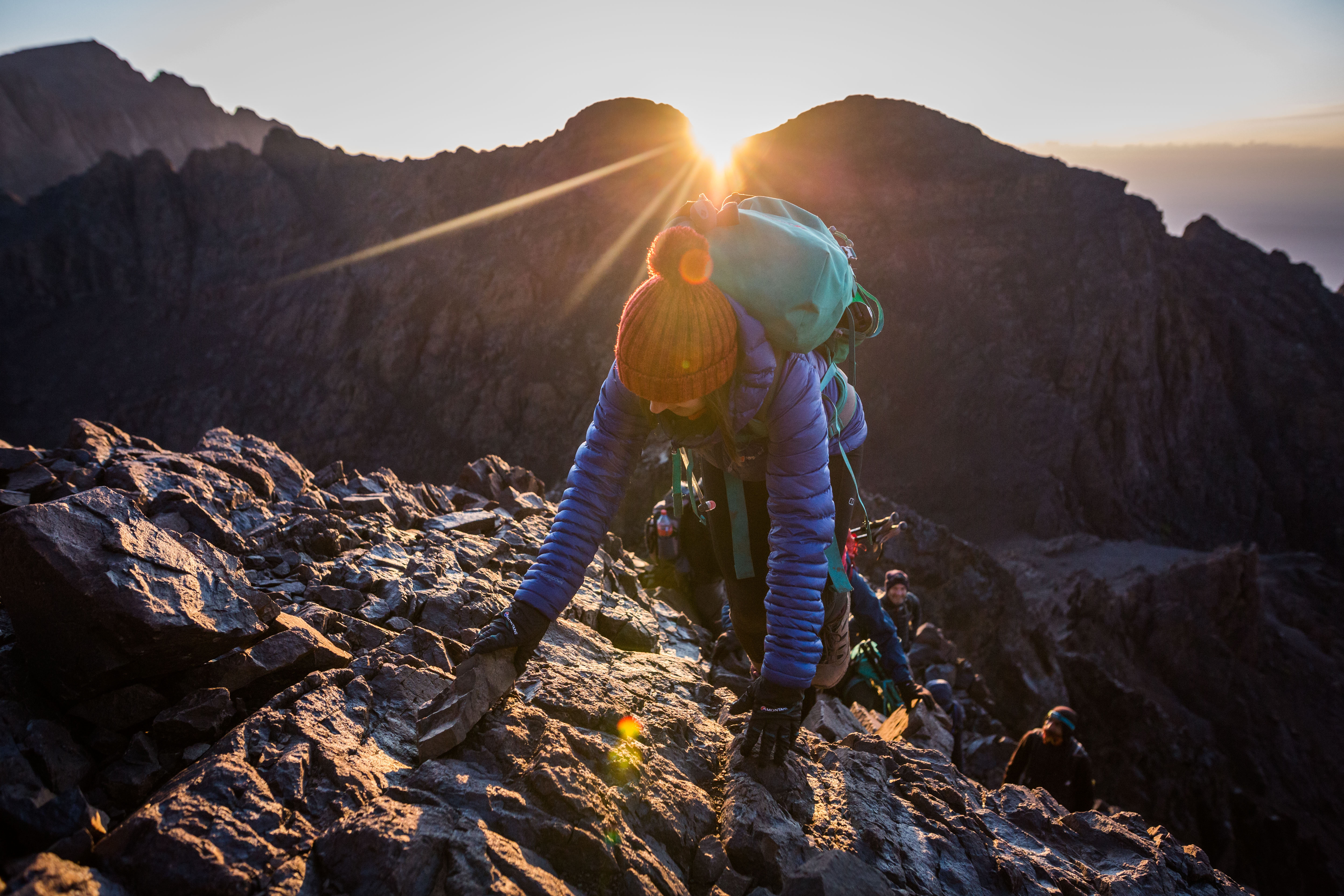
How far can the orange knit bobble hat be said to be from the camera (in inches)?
82.4

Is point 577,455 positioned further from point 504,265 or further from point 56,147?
point 56,147

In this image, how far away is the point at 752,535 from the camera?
2.85 m

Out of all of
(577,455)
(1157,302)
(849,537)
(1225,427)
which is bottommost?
(849,537)

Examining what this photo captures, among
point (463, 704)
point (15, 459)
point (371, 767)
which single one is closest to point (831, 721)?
point (463, 704)

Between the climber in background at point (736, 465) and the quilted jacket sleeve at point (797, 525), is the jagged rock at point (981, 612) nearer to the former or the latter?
the climber in background at point (736, 465)

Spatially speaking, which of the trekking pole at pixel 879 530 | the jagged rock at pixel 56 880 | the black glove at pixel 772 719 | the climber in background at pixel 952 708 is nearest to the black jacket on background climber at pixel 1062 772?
the climber in background at pixel 952 708

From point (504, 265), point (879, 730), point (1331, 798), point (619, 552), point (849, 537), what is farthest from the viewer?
point (504, 265)

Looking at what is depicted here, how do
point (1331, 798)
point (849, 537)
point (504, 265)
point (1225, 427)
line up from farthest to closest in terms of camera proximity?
point (1225, 427) → point (504, 265) → point (1331, 798) → point (849, 537)

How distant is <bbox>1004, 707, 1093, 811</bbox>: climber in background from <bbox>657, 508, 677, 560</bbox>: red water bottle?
3689 mm

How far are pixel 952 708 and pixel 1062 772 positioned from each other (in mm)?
1055

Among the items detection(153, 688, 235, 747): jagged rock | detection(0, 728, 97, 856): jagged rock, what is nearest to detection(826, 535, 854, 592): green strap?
detection(153, 688, 235, 747): jagged rock

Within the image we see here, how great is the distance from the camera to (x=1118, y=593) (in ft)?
59.2

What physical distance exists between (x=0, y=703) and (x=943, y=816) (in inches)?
133

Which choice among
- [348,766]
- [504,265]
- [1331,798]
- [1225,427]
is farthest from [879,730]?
[1225,427]
